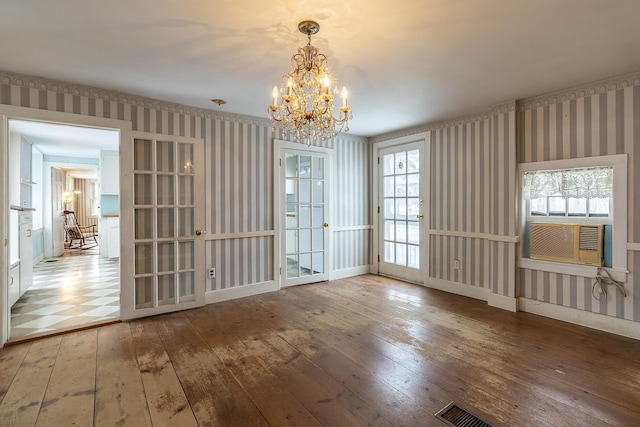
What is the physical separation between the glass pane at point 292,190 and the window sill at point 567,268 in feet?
10.1

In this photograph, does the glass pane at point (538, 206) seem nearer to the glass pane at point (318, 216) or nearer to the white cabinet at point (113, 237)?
the glass pane at point (318, 216)

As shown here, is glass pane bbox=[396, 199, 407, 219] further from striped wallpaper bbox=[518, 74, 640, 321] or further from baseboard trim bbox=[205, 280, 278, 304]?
baseboard trim bbox=[205, 280, 278, 304]

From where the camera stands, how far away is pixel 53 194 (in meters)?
7.53

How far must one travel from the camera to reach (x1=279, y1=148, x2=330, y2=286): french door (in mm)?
4723

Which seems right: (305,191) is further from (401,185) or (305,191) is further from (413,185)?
(413,185)

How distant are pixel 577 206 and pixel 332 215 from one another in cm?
317

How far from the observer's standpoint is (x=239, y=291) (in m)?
4.27

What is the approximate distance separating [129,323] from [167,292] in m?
0.49

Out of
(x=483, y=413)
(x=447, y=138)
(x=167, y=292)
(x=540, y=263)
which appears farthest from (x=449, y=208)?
(x=167, y=292)

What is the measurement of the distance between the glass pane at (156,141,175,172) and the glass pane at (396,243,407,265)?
3617mm

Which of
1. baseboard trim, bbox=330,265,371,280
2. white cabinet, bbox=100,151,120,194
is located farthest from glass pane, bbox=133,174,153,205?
white cabinet, bbox=100,151,120,194

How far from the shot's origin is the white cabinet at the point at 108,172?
7028mm

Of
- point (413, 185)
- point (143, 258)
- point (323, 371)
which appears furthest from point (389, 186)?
point (143, 258)

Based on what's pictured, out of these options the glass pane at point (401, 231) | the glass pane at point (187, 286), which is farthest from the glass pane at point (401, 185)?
the glass pane at point (187, 286)
